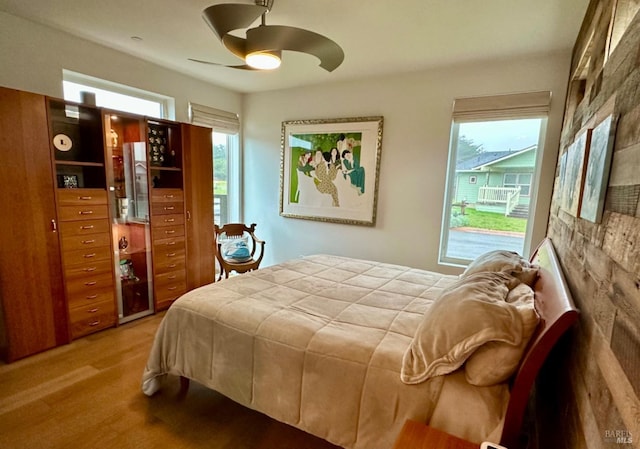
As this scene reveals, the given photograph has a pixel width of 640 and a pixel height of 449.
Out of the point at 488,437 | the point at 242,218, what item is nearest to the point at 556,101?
the point at 488,437

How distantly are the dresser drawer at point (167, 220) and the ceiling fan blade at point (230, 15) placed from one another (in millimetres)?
2033

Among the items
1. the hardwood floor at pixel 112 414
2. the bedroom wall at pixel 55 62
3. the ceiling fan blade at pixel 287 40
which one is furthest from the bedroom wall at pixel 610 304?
the bedroom wall at pixel 55 62

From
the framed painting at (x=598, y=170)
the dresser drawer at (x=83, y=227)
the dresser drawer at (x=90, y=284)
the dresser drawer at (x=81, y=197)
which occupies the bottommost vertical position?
the dresser drawer at (x=90, y=284)

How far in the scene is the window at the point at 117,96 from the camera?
9.36 feet

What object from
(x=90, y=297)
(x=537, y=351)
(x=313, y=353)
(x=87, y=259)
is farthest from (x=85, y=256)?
(x=537, y=351)

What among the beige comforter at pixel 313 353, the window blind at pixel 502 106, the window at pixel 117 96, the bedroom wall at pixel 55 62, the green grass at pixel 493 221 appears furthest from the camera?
the green grass at pixel 493 221

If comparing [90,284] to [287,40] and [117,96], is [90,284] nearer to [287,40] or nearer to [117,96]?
[117,96]

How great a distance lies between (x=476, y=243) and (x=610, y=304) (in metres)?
2.59

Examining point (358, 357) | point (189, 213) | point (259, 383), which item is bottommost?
point (259, 383)

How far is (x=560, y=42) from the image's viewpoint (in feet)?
8.20

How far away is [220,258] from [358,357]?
250 cm

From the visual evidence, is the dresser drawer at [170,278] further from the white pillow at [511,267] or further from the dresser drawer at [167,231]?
the white pillow at [511,267]

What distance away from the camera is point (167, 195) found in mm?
3170

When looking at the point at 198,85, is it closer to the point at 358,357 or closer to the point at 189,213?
the point at 189,213
